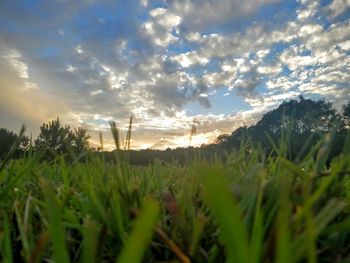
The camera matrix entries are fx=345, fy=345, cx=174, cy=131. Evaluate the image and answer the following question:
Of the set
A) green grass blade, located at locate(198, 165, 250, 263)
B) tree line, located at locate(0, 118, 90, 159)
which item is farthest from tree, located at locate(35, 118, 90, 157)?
green grass blade, located at locate(198, 165, 250, 263)

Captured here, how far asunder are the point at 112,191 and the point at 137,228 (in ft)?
2.90

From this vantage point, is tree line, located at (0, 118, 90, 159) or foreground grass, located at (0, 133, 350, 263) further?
tree line, located at (0, 118, 90, 159)

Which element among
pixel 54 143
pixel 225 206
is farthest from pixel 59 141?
pixel 225 206

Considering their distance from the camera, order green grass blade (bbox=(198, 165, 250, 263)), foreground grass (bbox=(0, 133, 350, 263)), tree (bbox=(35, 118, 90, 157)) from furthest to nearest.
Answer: tree (bbox=(35, 118, 90, 157)) → foreground grass (bbox=(0, 133, 350, 263)) → green grass blade (bbox=(198, 165, 250, 263))

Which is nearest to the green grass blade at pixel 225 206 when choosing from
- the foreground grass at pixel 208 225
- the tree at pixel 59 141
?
the foreground grass at pixel 208 225

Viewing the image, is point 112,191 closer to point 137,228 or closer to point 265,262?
point 265,262

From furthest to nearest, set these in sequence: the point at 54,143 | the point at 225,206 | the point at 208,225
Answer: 1. the point at 54,143
2. the point at 208,225
3. the point at 225,206

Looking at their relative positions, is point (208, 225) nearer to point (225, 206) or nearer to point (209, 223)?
point (209, 223)

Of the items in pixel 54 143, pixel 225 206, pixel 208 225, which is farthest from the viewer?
pixel 54 143

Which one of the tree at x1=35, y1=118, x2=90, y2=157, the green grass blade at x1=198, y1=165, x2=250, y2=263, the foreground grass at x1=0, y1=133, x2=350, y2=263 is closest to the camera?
the green grass blade at x1=198, y1=165, x2=250, y2=263

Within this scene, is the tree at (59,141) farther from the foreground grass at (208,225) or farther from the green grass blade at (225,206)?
the green grass blade at (225,206)

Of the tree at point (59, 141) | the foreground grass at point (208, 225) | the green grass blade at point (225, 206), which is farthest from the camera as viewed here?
the tree at point (59, 141)

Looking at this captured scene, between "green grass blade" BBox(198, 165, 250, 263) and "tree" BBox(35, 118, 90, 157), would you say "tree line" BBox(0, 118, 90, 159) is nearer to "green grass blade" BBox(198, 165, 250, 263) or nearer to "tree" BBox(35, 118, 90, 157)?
"tree" BBox(35, 118, 90, 157)

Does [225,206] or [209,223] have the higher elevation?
[225,206]
